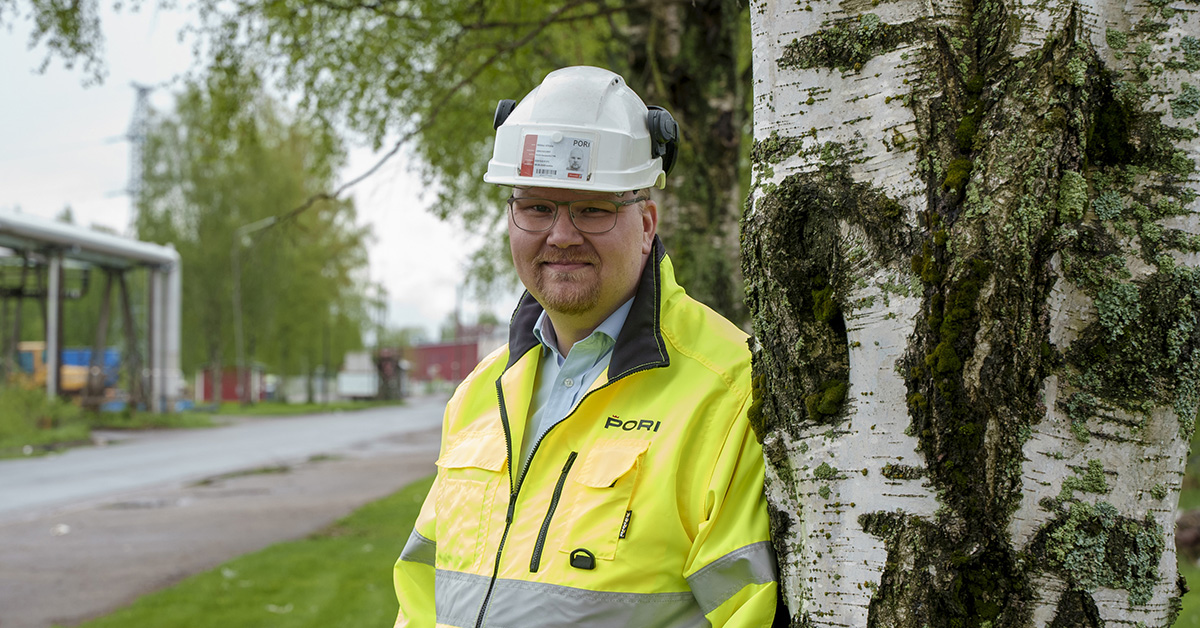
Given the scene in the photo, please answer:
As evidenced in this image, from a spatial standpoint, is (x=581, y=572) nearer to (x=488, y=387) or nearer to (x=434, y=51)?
(x=488, y=387)

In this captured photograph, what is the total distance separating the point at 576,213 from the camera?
210cm

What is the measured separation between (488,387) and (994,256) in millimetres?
1334

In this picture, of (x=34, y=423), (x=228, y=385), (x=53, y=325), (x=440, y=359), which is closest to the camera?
(x=34, y=423)

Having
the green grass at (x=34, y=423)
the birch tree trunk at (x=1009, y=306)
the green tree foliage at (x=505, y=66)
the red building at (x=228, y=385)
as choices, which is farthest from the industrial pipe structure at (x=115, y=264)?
the birch tree trunk at (x=1009, y=306)

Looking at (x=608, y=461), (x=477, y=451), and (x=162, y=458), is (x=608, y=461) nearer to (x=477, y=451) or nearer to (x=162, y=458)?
(x=477, y=451)

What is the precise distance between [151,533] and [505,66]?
599 centimetres

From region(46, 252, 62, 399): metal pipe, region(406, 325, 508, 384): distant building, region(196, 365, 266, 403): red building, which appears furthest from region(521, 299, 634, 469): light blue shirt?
region(406, 325, 508, 384): distant building

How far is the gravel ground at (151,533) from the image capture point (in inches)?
280

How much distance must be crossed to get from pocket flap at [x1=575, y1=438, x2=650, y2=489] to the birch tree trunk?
1.41 feet

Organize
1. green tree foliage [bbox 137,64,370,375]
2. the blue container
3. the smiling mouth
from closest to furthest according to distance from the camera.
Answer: the smiling mouth → the blue container → green tree foliage [bbox 137,64,370,375]

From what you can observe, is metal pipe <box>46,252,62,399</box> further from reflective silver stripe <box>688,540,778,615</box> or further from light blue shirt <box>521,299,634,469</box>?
reflective silver stripe <box>688,540,778,615</box>

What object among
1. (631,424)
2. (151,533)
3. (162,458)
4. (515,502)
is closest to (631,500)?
(631,424)

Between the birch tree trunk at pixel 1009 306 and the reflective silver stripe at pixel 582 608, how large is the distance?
13.6 inches

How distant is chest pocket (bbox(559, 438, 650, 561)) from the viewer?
6.01 ft
